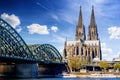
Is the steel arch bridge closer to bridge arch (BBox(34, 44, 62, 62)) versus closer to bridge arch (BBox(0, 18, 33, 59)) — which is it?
bridge arch (BBox(0, 18, 33, 59))

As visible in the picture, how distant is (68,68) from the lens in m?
156

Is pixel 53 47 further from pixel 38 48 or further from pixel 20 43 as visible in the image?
pixel 20 43

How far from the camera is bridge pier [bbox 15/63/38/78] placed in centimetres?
9362

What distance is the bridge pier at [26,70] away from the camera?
93.6 meters

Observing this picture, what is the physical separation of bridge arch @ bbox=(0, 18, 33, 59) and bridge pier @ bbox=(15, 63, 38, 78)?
3.30 m

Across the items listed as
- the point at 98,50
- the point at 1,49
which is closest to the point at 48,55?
the point at 1,49

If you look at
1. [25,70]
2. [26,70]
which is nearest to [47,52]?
[25,70]

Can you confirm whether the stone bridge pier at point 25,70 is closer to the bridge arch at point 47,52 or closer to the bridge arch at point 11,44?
the bridge arch at point 11,44

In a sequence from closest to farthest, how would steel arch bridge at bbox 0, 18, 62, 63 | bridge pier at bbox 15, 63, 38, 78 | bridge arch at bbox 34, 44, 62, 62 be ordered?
steel arch bridge at bbox 0, 18, 62, 63, bridge pier at bbox 15, 63, 38, 78, bridge arch at bbox 34, 44, 62, 62

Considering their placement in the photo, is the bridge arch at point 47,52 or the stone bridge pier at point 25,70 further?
the bridge arch at point 47,52

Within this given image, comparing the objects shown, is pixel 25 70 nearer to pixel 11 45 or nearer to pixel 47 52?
pixel 11 45

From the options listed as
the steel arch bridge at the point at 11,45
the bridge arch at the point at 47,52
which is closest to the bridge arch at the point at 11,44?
the steel arch bridge at the point at 11,45

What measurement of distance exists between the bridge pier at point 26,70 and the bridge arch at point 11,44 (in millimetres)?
3303

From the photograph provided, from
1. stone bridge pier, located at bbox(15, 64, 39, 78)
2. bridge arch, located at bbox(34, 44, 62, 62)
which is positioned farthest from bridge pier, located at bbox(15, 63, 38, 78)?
bridge arch, located at bbox(34, 44, 62, 62)
